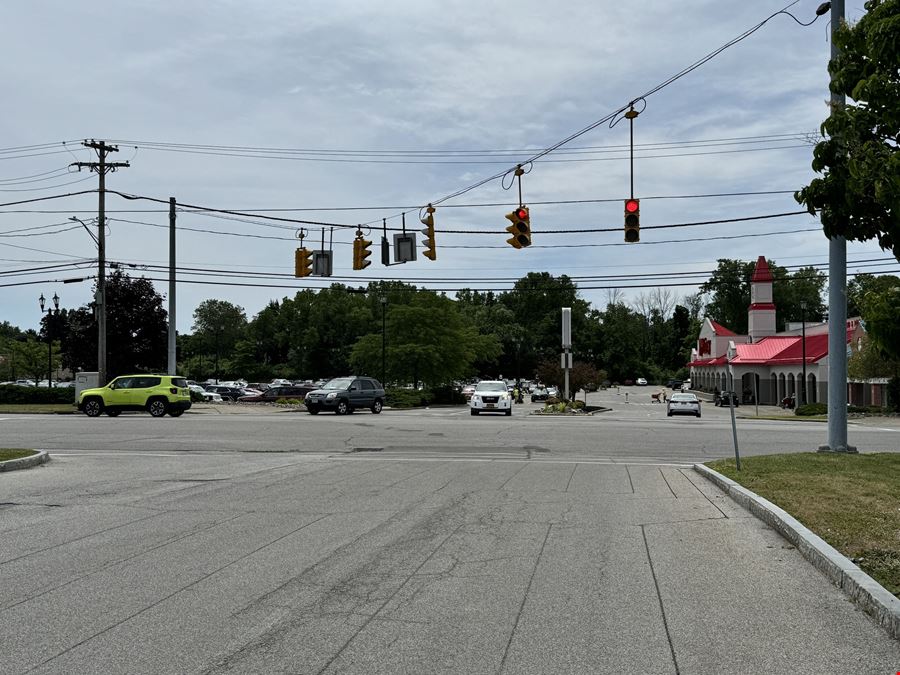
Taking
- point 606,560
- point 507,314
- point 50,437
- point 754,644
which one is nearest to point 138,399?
point 50,437

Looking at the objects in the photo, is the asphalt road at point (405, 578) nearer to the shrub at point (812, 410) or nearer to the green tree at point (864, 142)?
the green tree at point (864, 142)

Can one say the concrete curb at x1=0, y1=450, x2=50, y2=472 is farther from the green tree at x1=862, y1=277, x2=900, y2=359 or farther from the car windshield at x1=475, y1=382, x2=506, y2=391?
the car windshield at x1=475, y1=382, x2=506, y2=391

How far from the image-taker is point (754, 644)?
5.31 m

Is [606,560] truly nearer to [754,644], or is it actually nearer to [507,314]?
[754,644]

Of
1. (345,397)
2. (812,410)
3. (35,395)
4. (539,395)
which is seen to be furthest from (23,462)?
(539,395)

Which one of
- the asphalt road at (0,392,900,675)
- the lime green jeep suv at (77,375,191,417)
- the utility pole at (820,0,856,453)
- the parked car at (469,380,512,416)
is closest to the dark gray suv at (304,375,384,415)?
the parked car at (469,380,512,416)

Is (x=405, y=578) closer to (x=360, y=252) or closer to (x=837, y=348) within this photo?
(x=837, y=348)

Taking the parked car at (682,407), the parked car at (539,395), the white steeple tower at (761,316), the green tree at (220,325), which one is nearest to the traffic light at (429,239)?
the parked car at (682,407)

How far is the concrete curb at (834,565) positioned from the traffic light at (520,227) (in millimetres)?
11173

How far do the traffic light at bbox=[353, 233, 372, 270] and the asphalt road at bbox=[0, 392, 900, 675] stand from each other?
11621 millimetres

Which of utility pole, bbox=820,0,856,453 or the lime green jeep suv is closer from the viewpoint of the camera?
utility pole, bbox=820,0,856,453

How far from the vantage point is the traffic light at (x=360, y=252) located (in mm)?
25453

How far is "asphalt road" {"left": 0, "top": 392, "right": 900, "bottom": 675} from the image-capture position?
16.6 feet

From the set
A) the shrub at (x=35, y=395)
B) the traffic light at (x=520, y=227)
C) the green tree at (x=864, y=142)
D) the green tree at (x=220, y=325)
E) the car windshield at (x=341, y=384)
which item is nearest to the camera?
the green tree at (x=864, y=142)
